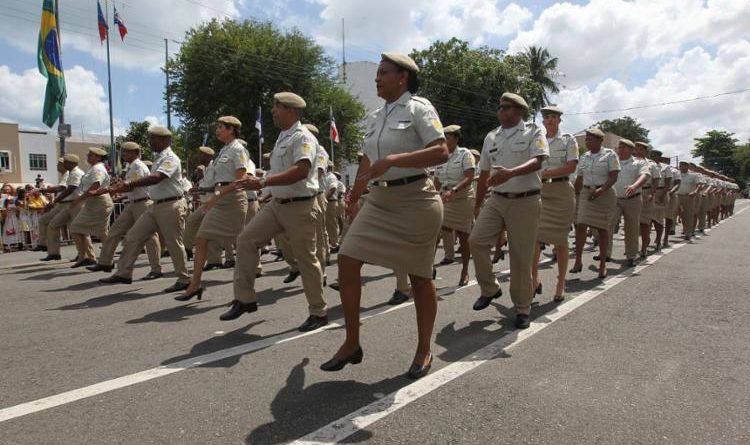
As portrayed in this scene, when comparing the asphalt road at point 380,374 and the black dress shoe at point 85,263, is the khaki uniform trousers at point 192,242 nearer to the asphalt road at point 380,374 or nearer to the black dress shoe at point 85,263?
the black dress shoe at point 85,263

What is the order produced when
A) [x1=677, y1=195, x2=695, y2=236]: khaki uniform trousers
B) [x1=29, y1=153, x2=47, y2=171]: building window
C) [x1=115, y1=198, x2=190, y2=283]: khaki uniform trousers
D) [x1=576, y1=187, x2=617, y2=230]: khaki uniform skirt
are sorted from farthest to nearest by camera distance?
[x1=29, y1=153, x2=47, y2=171]: building window < [x1=677, y1=195, x2=695, y2=236]: khaki uniform trousers < [x1=576, y1=187, x2=617, y2=230]: khaki uniform skirt < [x1=115, y1=198, x2=190, y2=283]: khaki uniform trousers

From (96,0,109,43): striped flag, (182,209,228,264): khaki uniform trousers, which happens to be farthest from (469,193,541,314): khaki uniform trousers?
(96,0,109,43): striped flag

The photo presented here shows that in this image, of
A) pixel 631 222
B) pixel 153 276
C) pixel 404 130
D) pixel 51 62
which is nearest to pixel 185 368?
pixel 404 130

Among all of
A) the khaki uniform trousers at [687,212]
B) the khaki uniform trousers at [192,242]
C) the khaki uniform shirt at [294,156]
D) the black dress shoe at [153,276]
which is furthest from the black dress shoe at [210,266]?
the khaki uniform trousers at [687,212]

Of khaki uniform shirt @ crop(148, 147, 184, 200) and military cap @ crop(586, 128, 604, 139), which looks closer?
khaki uniform shirt @ crop(148, 147, 184, 200)

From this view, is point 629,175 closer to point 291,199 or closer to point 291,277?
point 291,277

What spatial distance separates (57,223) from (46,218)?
73cm

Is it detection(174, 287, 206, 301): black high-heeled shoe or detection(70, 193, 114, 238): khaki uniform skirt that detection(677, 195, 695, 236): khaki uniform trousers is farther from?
detection(70, 193, 114, 238): khaki uniform skirt

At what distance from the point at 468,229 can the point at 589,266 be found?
2.25 m

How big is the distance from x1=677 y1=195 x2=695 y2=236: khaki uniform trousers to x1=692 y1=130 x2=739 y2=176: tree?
89.0 m

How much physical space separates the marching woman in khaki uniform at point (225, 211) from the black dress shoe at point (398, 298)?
1.86 meters

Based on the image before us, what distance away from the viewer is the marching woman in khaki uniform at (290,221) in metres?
4.84

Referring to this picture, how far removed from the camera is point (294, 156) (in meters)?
4.89

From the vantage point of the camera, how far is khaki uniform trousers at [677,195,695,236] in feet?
45.3
